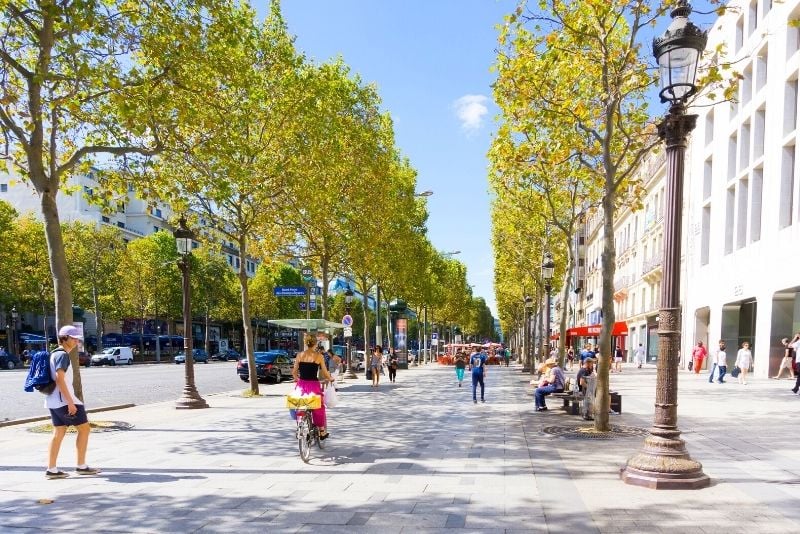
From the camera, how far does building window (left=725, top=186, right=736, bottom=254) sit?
1109 inches

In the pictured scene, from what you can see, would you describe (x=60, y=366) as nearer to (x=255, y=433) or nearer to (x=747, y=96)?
(x=255, y=433)

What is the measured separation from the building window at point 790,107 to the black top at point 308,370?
22134 mm

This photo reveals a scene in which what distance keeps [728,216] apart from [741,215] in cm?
173

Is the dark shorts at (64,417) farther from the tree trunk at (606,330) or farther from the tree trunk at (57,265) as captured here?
the tree trunk at (606,330)

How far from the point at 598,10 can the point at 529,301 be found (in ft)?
92.1

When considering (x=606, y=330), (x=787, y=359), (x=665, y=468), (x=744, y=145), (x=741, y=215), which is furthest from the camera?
(x=741, y=215)

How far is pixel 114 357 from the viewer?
47.1 metres

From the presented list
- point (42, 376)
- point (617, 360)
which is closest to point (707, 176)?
point (617, 360)

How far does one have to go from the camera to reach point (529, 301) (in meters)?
36.4

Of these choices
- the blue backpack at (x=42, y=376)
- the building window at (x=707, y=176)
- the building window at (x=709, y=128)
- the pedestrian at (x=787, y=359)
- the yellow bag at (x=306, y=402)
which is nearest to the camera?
the blue backpack at (x=42, y=376)

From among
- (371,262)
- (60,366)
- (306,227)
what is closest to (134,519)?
(60,366)

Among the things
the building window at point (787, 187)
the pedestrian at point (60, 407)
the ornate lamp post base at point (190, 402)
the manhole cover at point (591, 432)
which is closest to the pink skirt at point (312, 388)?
the pedestrian at point (60, 407)

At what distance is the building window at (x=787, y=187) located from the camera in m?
22.2

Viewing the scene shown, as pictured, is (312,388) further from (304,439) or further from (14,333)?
(14,333)
